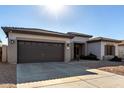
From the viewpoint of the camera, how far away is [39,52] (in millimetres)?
14586

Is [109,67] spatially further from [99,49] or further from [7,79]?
[99,49]

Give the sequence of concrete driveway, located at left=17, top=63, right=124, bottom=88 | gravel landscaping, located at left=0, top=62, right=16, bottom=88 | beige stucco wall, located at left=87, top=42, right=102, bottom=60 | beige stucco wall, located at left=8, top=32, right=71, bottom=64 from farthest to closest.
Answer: beige stucco wall, located at left=87, top=42, right=102, bottom=60 → beige stucco wall, located at left=8, top=32, right=71, bottom=64 → concrete driveway, located at left=17, top=63, right=124, bottom=88 → gravel landscaping, located at left=0, top=62, right=16, bottom=88

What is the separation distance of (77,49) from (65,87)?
17.1m

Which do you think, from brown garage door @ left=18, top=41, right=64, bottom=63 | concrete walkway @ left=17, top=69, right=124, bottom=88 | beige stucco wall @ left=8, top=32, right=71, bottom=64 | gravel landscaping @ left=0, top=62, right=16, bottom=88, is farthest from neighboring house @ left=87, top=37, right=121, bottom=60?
gravel landscaping @ left=0, top=62, right=16, bottom=88

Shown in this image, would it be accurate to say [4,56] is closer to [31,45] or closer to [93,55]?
[31,45]

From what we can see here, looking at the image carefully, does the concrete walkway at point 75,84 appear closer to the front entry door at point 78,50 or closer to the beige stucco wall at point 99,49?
the beige stucco wall at point 99,49

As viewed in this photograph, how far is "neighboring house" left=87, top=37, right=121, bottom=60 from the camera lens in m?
20.0

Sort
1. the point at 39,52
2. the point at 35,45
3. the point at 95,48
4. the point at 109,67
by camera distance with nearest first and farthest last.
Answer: the point at 109,67
the point at 35,45
the point at 39,52
the point at 95,48

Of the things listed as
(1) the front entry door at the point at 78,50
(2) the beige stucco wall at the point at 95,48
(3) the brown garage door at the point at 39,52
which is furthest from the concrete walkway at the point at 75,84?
(1) the front entry door at the point at 78,50

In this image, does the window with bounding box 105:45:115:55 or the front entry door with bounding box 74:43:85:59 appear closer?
the window with bounding box 105:45:115:55

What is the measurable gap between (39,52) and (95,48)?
382 inches

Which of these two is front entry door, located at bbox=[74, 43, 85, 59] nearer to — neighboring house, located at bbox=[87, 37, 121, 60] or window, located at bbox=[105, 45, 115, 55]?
neighboring house, located at bbox=[87, 37, 121, 60]

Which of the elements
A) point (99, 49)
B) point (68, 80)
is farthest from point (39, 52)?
point (99, 49)
